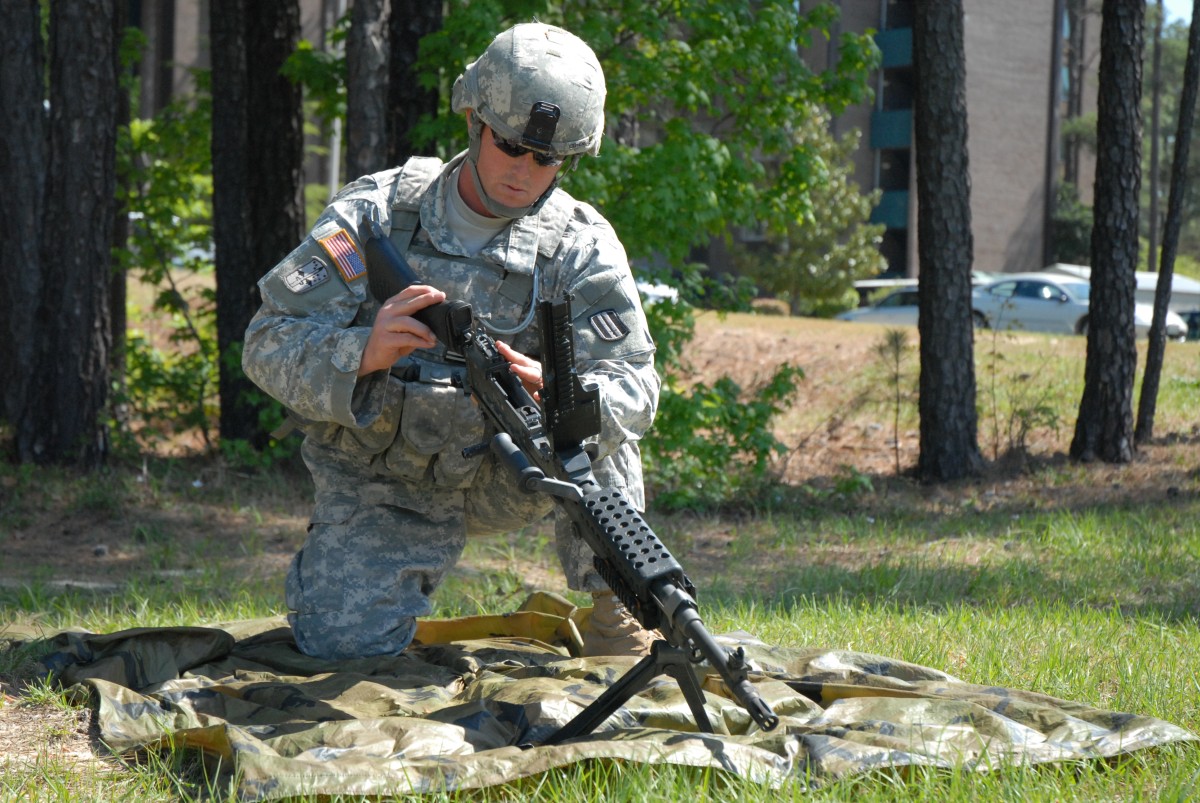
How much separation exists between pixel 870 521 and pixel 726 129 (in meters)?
2.77

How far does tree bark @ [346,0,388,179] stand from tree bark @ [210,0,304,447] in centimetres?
89

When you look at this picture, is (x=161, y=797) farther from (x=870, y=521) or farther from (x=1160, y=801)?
(x=870, y=521)

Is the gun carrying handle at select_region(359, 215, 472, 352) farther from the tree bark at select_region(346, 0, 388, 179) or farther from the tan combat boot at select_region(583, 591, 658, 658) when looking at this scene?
the tree bark at select_region(346, 0, 388, 179)

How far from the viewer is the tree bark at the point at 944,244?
8.33 m

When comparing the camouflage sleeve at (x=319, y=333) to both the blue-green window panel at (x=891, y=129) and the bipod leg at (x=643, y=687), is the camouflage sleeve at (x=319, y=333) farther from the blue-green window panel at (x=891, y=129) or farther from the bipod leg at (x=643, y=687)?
the blue-green window panel at (x=891, y=129)

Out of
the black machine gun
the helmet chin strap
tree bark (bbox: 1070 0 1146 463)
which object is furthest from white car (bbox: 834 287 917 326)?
the black machine gun

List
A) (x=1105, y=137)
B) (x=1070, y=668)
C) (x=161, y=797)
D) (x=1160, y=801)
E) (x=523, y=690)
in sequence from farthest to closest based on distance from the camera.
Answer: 1. (x=1105, y=137)
2. (x=1070, y=668)
3. (x=523, y=690)
4. (x=161, y=797)
5. (x=1160, y=801)

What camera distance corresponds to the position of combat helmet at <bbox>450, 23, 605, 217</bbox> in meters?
3.40

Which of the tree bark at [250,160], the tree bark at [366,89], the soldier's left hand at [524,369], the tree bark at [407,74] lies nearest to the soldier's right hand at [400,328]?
the soldier's left hand at [524,369]

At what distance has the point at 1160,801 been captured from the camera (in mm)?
2492

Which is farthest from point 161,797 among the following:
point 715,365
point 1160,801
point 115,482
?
point 715,365

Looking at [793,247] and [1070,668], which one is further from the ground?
[793,247]

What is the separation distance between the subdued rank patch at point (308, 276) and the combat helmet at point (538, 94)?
53 cm

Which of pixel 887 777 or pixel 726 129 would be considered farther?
pixel 726 129
